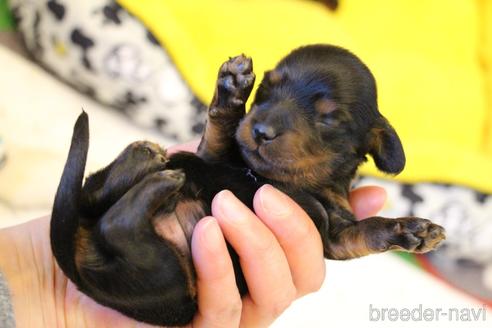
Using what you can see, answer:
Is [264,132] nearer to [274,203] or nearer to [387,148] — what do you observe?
[274,203]

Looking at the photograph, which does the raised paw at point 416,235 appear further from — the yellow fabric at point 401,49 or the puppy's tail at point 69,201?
the yellow fabric at point 401,49

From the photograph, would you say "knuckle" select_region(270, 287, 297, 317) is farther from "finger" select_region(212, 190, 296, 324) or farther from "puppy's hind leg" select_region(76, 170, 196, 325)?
"puppy's hind leg" select_region(76, 170, 196, 325)

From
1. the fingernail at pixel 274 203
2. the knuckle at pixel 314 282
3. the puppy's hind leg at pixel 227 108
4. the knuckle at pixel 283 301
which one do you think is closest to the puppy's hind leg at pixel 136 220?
the fingernail at pixel 274 203

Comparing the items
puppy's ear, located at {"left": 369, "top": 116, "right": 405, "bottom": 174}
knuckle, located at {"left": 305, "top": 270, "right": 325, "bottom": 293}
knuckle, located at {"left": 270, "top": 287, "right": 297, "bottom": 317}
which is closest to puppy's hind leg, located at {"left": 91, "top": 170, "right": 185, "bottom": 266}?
knuckle, located at {"left": 270, "top": 287, "right": 297, "bottom": 317}

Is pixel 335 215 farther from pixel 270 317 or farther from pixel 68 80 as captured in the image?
pixel 68 80

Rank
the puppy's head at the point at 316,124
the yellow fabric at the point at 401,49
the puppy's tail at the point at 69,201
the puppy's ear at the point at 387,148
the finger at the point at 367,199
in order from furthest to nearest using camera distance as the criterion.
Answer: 1. the yellow fabric at the point at 401,49
2. the finger at the point at 367,199
3. the puppy's ear at the point at 387,148
4. the puppy's head at the point at 316,124
5. the puppy's tail at the point at 69,201

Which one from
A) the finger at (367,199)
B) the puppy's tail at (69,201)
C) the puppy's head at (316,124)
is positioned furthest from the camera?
the finger at (367,199)
